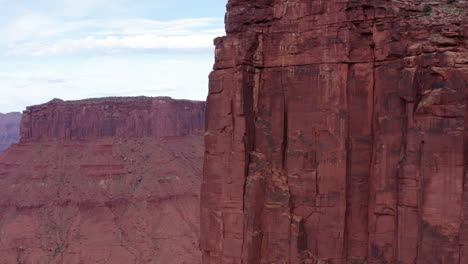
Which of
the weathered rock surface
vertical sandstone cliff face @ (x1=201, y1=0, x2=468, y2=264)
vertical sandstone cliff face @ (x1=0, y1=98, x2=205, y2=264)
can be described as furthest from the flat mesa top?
the weathered rock surface

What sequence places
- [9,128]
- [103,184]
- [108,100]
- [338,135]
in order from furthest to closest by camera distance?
[9,128]
[108,100]
[103,184]
[338,135]

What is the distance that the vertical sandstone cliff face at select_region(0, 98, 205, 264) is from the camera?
7256cm

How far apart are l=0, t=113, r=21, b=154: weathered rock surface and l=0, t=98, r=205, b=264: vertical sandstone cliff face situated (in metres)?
103

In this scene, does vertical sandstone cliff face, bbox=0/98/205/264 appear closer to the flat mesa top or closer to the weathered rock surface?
the flat mesa top

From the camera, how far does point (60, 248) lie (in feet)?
238

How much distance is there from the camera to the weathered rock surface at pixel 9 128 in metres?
186

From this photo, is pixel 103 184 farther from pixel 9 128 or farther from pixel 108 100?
pixel 9 128

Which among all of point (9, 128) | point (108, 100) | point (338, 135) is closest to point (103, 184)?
point (108, 100)

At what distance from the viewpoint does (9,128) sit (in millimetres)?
190750

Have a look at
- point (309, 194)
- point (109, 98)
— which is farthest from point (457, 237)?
point (109, 98)

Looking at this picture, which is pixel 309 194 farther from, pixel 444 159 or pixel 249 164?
pixel 444 159

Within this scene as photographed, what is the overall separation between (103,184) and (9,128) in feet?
394

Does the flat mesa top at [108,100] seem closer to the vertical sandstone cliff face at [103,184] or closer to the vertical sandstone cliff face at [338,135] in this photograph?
the vertical sandstone cliff face at [103,184]

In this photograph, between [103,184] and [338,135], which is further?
[103,184]
